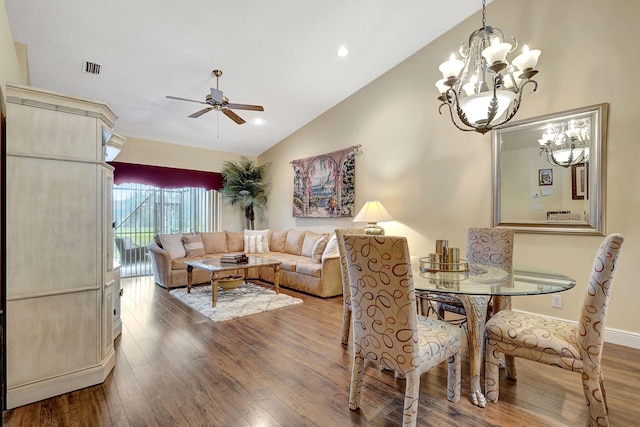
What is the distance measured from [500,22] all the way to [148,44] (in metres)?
4.13

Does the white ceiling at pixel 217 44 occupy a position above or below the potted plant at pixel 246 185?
above

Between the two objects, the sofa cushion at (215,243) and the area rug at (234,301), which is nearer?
the area rug at (234,301)

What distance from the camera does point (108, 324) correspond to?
2264 mm

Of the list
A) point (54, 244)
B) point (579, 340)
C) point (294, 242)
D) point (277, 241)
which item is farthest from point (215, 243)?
point (579, 340)

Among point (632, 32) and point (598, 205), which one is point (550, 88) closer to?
point (632, 32)

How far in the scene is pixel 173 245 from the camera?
521 cm

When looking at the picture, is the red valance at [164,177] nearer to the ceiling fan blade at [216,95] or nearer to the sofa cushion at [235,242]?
the sofa cushion at [235,242]

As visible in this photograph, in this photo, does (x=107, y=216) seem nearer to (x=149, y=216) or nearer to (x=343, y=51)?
(x=343, y=51)

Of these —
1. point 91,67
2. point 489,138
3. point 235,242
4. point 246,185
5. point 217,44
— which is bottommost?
point 235,242

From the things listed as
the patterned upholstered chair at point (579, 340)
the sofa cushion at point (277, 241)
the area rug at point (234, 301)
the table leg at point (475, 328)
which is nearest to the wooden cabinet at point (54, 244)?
the area rug at point (234, 301)

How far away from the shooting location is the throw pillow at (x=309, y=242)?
18.0 feet

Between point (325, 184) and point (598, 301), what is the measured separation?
4.47m

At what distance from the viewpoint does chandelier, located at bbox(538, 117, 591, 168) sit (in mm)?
2973

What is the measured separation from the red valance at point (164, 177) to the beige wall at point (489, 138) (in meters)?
2.81
